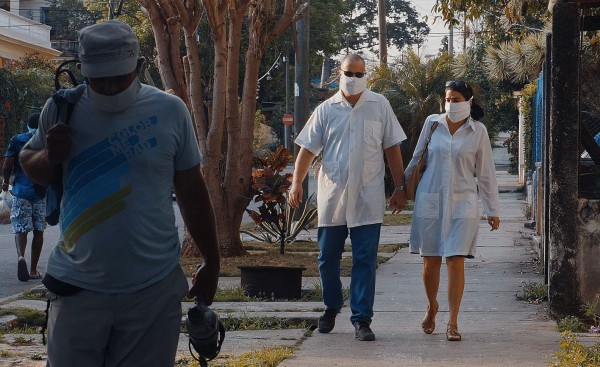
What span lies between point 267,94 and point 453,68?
2921cm

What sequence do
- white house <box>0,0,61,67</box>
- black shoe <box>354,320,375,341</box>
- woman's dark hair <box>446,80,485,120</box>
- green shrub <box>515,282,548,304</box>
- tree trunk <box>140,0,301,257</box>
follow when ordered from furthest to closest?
white house <box>0,0,61,67</box>
tree trunk <box>140,0,301,257</box>
green shrub <box>515,282,548,304</box>
woman's dark hair <box>446,80,485,120</box>
black shoe <box>354,320,375,341</box>

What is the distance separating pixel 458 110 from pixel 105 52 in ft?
14.8

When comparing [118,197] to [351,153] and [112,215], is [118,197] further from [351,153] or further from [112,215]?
[351,153]

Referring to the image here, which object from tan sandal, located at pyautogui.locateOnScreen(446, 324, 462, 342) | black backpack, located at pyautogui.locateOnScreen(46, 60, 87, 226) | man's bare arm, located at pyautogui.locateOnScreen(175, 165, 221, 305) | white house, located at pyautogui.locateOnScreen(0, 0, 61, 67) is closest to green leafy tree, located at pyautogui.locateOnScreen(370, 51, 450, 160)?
white house, located at pyautogui.locateOnScreen(0, 0, 61, 67)

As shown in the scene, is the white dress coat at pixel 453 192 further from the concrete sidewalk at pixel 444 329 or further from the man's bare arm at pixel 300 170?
the man's bare arm at pixel 300 170

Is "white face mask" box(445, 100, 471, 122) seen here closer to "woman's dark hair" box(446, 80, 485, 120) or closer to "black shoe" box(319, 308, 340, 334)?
"woman's dark hair" box(446, 80, 485, 120)

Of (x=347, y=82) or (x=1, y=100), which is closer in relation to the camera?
(x=347, y=82)

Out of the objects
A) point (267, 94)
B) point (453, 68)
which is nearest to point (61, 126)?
point (453, 68)

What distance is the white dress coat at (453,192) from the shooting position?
7871mm

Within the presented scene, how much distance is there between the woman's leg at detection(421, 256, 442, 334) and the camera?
7988 millimetres

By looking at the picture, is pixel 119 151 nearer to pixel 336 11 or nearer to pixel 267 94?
pixel 336 11

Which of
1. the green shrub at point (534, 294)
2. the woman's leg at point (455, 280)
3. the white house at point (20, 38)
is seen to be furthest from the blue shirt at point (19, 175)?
the white house at point (20, 38)

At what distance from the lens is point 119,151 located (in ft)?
12.9

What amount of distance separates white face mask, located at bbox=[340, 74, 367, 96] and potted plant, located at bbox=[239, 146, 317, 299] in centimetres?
230
